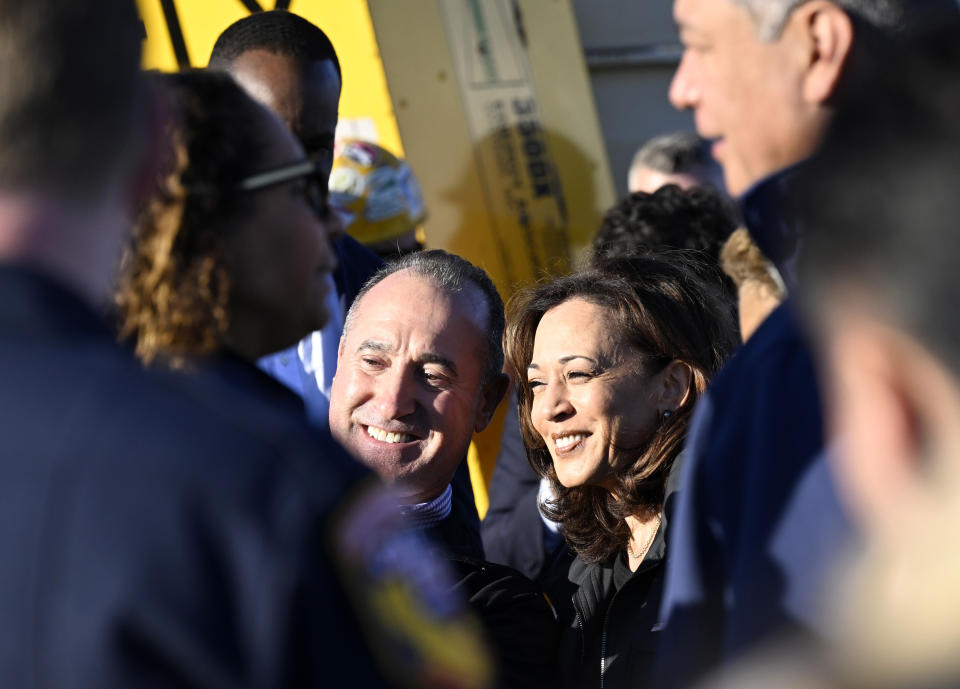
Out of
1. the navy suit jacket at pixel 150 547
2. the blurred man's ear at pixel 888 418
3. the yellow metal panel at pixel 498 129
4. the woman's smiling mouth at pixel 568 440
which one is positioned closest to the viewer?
the navy suit jacket at pixel 150 547

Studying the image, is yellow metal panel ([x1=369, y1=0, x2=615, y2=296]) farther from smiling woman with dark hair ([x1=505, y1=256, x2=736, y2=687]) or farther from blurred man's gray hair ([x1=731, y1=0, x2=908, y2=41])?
blurred man's gray hair ([x1=731, y1=0, x2=908, y2=41])

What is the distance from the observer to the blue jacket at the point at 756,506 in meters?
1.15

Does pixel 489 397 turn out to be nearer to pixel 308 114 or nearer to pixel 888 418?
pixel 308 114

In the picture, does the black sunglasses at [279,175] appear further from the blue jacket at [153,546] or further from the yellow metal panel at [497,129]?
the yellow metal panel at [497,129]

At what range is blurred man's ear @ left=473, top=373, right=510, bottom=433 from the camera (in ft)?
8.32

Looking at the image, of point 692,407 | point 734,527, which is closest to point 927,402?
point 734,527

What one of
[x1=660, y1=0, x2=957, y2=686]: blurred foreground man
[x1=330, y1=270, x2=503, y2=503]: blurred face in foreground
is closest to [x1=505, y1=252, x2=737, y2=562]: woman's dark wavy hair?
[x1=330, y1=270, x2=503, y2=503]: blurred face in foreground

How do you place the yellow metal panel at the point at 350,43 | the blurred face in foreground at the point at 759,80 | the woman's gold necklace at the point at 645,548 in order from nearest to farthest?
the blurred face in foreground at the point at 759,80, the woman's gold necklace at the point at 645,548, the yellow metal panel at the point at 350,43

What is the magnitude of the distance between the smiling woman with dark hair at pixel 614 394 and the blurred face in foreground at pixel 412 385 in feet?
0.53

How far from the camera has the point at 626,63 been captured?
621 cm

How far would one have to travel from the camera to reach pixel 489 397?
2.57 meters

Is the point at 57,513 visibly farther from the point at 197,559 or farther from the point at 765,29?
the point at 765,29

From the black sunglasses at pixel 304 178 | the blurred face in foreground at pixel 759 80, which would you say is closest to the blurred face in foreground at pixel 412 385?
the black sunglasses at pixel 304 178

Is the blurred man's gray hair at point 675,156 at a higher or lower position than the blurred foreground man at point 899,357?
lower
